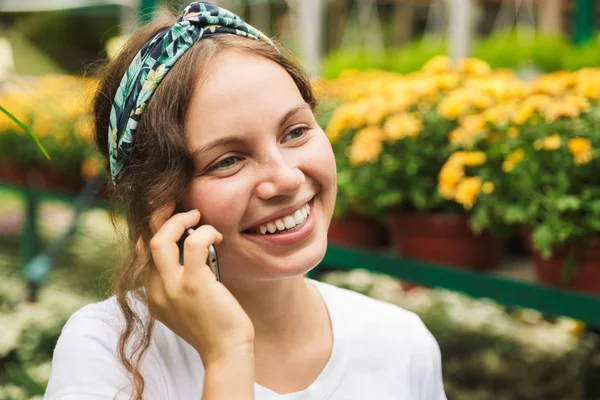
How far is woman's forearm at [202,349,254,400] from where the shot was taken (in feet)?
3.28

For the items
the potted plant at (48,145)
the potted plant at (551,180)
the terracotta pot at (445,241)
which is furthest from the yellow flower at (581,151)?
the potted plant at (48,145)

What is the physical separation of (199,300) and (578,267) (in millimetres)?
1352

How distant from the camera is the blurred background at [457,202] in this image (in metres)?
2.03

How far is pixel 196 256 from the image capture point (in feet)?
3.47

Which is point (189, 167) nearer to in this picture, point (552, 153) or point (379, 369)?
point (379, 369)

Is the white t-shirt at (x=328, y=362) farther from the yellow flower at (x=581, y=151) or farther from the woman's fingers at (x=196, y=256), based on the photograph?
the yellow flower at (x=581, y=151)

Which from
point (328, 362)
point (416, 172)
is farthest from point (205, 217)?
point (416, 172)

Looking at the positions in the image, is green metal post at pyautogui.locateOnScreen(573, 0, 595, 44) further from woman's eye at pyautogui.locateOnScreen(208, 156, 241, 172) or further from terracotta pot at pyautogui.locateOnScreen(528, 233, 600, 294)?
woman's eye at pyautogui.locateOnScreen(208, 156, 241, 172)

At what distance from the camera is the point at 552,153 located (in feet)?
6.88

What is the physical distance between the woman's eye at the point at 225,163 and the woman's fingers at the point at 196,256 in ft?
0.36

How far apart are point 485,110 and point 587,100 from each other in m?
0.36

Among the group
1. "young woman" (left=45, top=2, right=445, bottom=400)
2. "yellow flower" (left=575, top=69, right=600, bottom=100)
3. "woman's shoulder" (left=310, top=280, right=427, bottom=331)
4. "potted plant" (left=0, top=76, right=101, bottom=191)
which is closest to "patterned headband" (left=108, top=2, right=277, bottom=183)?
"young woman" (left=45, top=2, right=445, bottom=400)

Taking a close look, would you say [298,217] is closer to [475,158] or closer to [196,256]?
[196,256]

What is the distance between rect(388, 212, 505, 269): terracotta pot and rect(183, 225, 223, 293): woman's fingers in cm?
150
